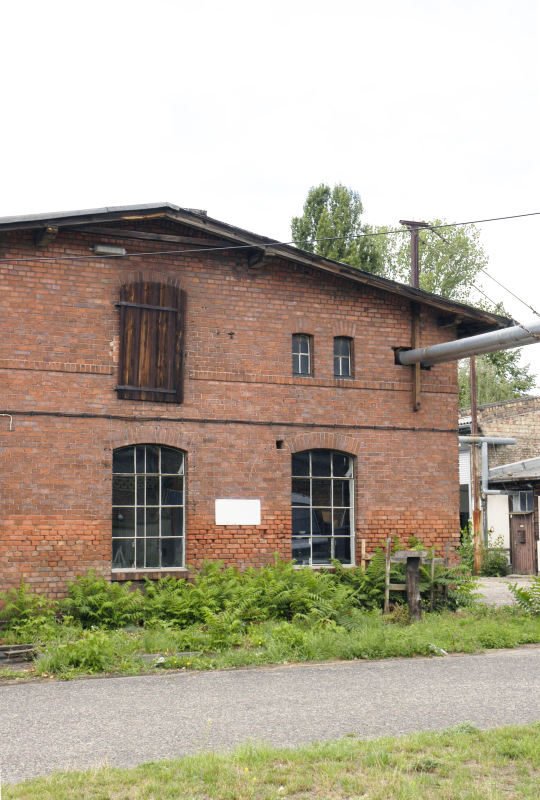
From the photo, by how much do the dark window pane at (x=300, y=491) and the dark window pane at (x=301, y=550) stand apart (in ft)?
2.14

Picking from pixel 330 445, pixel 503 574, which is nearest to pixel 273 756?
pixel 330 445

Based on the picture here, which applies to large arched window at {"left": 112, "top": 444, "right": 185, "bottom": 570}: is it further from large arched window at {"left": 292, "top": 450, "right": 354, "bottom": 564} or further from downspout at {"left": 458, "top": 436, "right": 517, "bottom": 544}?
downspout at {"left": 458, "top": 436, "right": 517, "bottom": 544}

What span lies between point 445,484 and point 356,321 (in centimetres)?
342

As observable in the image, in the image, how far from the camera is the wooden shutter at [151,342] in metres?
13.1

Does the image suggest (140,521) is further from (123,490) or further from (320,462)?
(320,462)

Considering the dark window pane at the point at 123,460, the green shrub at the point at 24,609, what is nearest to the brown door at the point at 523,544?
the dark window pane at the point at 123,460

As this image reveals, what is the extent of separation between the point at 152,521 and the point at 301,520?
2658mm

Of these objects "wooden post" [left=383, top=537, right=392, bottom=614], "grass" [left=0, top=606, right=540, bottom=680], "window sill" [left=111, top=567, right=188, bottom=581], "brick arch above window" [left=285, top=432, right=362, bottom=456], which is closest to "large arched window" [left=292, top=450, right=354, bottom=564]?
"brick arch above window" [left=285, top=432, right=362, bottom=456]

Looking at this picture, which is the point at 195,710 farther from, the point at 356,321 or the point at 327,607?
the point at 356,321

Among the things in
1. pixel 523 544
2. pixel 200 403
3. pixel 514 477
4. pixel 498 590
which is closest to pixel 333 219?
pixel 514 477

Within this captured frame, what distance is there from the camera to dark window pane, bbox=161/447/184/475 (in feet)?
43.5

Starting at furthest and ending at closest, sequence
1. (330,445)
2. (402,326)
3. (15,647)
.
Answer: (402,326) → (330,445) → (15,647)

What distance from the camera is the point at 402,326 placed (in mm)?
15117

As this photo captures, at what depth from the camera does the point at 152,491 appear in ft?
43.1
